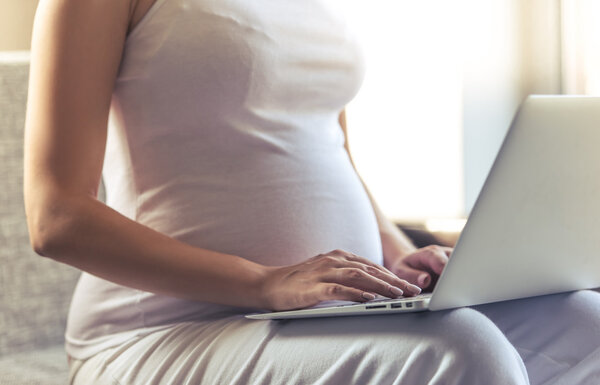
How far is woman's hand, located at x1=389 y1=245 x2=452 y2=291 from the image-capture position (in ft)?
3.13

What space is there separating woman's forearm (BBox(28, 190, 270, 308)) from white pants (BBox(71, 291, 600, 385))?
0.05m

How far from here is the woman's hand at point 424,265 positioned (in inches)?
37.6

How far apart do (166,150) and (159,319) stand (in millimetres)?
195

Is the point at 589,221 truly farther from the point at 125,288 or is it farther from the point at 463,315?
the point at 125,288

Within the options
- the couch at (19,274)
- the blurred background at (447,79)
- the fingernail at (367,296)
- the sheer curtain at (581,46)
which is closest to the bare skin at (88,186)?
the fingernail at (367,296)

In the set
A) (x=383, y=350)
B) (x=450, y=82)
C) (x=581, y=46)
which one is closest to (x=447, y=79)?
(x=450, y=82)

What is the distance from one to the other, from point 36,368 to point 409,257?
56cm

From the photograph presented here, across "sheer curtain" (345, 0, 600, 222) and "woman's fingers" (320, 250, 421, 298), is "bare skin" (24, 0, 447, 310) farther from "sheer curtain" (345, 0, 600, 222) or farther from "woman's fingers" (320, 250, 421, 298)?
"sheer curtain" (345, 0, 600, 222)

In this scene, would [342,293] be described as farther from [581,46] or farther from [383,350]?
[581,46]

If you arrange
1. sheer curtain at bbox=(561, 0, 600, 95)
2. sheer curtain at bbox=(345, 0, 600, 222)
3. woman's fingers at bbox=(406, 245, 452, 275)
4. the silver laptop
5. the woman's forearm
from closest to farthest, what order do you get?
the silver laptop → the woman's forearm → woman's fingers at bbox=(406, 245, 452, 275) → sheer curtain at bbox=(561, 0, 600, 95) → sheer curtain at bbox=(345, 0, 600, 222)

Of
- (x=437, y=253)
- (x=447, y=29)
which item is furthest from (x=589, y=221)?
(x=447, y=29)

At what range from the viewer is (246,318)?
2.66ft

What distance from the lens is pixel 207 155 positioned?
2.91ft

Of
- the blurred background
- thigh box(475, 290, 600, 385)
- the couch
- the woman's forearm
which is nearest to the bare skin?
the woman's forearm
